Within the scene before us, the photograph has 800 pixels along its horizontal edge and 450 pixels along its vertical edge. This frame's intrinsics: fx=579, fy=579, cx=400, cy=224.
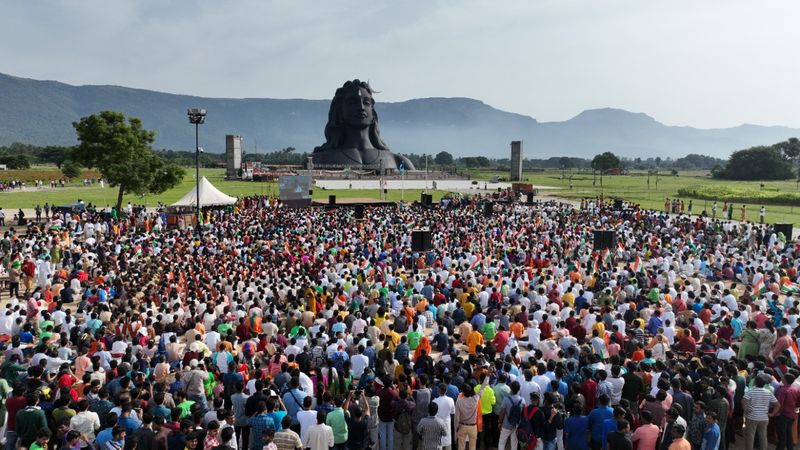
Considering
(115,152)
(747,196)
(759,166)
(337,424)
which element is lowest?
(337,424)

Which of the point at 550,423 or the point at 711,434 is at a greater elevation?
the point at 711,434

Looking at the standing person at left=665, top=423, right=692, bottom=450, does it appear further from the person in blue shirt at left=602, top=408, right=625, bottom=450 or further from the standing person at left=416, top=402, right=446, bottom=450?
the standing person at left=416, top=402, right=446, bottom=450

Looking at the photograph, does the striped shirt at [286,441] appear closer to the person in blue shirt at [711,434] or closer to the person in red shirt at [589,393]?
the person in red shirt at [589,393]

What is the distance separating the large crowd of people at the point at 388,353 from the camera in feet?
25.2

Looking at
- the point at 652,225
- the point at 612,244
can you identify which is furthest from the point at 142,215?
the point at 652,225

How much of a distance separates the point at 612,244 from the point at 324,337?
1477 cm

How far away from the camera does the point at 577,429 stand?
7.67 meters

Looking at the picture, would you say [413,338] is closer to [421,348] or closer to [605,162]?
[421,348]

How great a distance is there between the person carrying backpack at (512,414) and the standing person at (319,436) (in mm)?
2582

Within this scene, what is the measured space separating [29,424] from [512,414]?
638cm

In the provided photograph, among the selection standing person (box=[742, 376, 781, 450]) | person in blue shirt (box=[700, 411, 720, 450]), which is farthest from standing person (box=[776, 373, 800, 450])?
person in blue shirt (box=[700, 411, 720, 450])

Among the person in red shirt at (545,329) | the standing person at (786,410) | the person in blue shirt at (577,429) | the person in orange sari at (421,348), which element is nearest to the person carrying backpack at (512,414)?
the person in blue shirt at (577,429)

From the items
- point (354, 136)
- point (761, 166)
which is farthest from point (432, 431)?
point (761, 166)

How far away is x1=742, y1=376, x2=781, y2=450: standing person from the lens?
8484 millimetres
